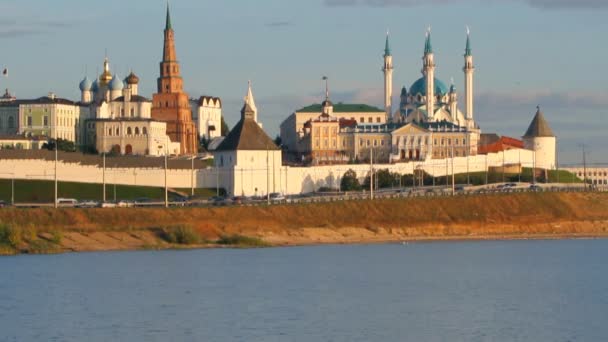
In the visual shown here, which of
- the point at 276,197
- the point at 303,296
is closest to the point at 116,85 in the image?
the point at 276,197

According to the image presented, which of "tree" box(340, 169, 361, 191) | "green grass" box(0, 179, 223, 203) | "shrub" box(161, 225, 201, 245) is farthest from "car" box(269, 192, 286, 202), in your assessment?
"shrub" box(161, 225, 201, 245)

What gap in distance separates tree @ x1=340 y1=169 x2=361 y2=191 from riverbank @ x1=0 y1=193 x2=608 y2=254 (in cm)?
2162

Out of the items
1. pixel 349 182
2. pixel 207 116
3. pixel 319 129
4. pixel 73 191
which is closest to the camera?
pixel 73 191

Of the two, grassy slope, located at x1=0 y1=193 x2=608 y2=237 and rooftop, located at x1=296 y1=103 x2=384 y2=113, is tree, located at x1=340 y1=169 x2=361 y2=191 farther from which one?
rooftop, located at x1=296 y1=103 x2=384 y2=113

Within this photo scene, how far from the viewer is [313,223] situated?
92.2m

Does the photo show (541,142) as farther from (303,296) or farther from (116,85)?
(303,296)

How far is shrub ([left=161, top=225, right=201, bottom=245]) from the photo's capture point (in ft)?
271

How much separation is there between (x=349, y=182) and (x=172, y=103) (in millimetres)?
36938

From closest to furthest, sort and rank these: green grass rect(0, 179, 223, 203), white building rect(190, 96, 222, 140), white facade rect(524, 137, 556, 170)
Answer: green grass rect(0, 179, 223, 203) < white facade rect(524, 137, 556, 170) < white building rect(190, 96, 222, 140)

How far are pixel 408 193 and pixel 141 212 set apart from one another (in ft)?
87.0

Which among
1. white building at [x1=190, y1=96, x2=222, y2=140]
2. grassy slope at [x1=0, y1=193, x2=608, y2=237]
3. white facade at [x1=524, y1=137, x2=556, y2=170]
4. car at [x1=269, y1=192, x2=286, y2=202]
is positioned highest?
white building at [x1=190, y1=96, x2=222, y2=140]

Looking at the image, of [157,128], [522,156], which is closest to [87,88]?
[157,128]

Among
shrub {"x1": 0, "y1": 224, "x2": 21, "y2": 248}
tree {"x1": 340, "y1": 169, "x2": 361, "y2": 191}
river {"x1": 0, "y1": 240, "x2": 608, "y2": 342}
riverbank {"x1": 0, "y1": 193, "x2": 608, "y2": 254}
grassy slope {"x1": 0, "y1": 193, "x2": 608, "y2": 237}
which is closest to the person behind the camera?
river {"x1": 0, "y1": 240, "x2": 608, "y2": 342}

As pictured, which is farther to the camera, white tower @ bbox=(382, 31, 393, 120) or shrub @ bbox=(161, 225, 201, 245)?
white tower @ bbox=(382, 31, 393, 120)
